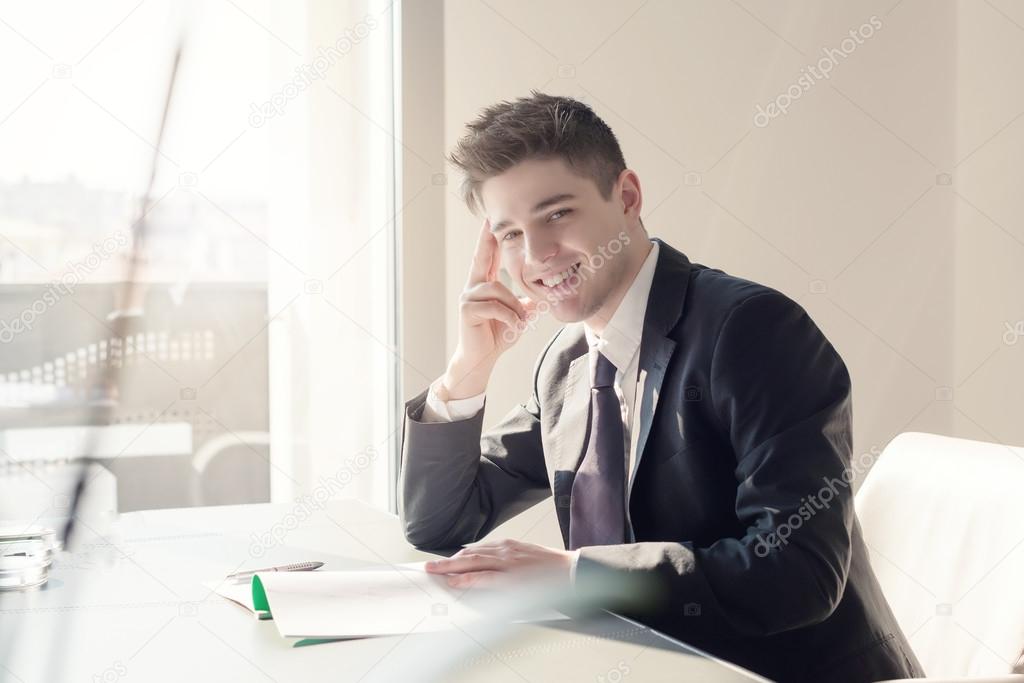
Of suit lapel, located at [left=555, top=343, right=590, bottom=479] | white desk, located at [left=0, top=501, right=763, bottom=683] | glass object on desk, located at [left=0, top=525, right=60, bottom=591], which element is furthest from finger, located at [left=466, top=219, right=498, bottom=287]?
glass object on desk, located at [left=0, top=525, right=60, bottom=591]

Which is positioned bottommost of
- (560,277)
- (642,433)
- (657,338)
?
(642,433)

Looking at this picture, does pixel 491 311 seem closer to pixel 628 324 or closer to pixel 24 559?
pixel 628 324

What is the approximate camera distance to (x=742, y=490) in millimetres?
1122

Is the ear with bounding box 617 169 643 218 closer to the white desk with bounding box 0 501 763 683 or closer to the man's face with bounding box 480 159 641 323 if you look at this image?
the man's face with bounding box 480 159 641 323

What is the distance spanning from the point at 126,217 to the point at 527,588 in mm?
1765

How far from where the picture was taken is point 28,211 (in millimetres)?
2352

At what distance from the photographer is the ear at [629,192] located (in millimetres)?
1521

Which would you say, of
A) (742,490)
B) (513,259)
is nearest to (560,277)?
(513,259)

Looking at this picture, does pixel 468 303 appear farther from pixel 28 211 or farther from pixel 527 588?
pixel 28 211

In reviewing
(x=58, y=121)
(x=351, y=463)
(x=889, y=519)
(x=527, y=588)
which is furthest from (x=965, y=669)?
(x=58, y=121)

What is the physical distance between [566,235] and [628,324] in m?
0.17

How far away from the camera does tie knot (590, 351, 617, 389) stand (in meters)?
1.39

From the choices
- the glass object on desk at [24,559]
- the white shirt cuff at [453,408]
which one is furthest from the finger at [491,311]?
the glass object on desk at [24,559]

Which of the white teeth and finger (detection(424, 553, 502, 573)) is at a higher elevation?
the white teeth
